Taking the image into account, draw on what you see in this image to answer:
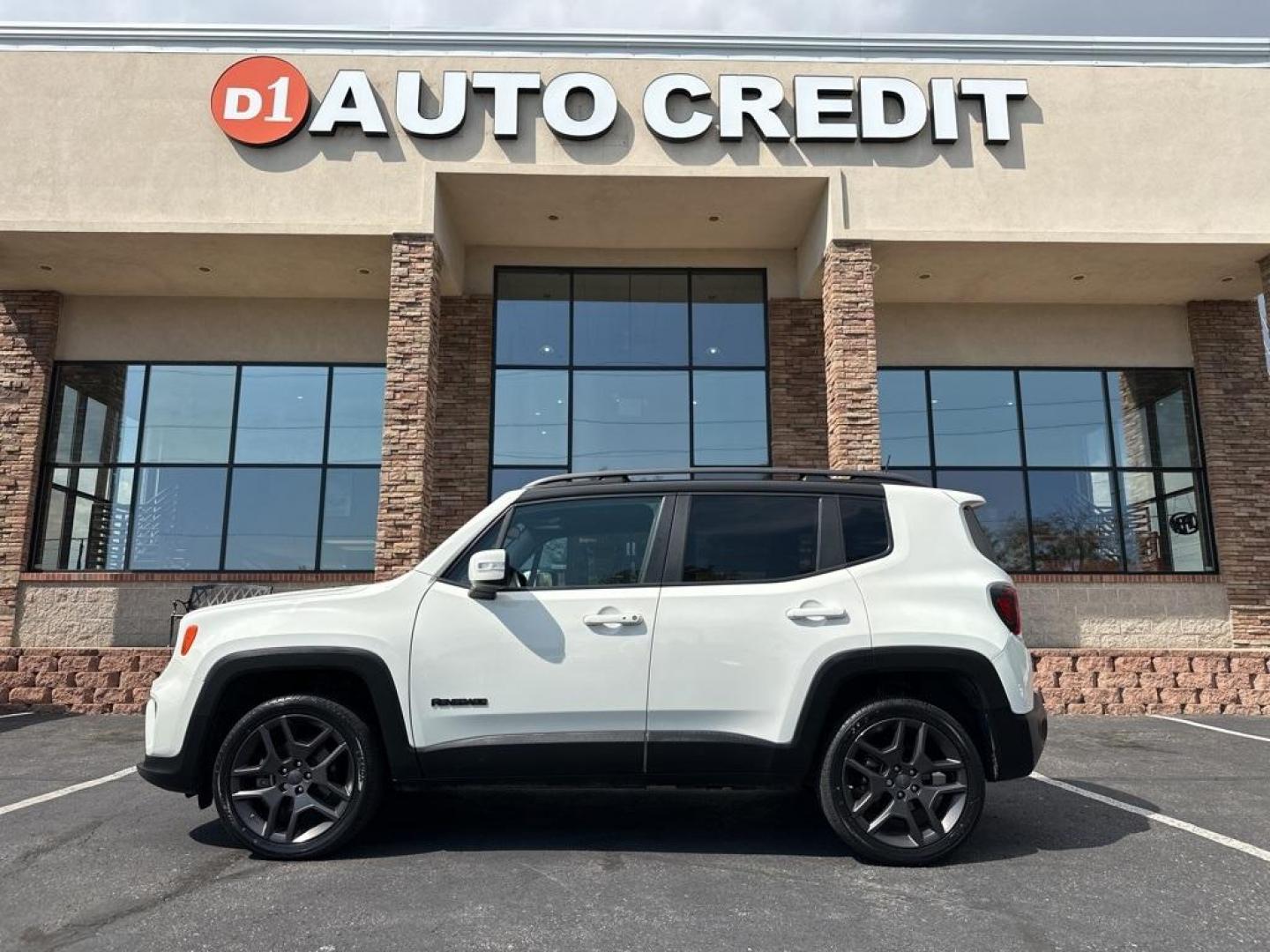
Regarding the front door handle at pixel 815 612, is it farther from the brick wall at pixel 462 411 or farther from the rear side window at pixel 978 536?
the brick wall at pixel 462 411

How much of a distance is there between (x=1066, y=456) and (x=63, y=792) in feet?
45.7

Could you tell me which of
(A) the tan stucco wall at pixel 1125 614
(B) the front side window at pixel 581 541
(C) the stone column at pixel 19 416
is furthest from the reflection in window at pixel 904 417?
(C) the stone column at pixel 19 416

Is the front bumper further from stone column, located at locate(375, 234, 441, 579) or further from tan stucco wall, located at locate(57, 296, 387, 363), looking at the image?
tan stucco wall, located at locate(57, 296, 387, 363)

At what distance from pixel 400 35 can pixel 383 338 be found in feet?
14.7

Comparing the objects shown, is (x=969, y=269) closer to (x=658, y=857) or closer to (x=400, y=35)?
(x=400, y=35)

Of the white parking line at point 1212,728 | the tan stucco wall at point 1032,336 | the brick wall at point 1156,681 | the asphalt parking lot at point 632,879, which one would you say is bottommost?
the white parking line at point 1212,728

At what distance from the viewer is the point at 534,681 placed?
403 cm

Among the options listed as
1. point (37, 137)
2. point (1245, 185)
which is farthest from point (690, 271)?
point (37, 137)

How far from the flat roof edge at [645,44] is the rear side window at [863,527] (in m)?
9.58

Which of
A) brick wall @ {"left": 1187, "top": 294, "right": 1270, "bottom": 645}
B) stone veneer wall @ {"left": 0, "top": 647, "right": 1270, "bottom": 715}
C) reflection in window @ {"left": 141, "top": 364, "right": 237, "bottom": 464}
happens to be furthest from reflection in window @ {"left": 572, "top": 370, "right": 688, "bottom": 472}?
brick wall @ {"left": 1187, "top": 294, "right": 1270, "bottom": 645}

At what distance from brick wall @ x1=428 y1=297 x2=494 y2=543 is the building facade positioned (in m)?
0.05

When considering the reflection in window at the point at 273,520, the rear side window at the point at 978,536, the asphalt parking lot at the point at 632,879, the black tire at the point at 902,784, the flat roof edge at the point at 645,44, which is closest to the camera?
the asphalt parking lot at the point at 632,879

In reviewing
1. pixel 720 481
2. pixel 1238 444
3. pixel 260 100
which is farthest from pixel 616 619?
pixel 1238 444

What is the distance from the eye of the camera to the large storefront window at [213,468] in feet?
43.2
